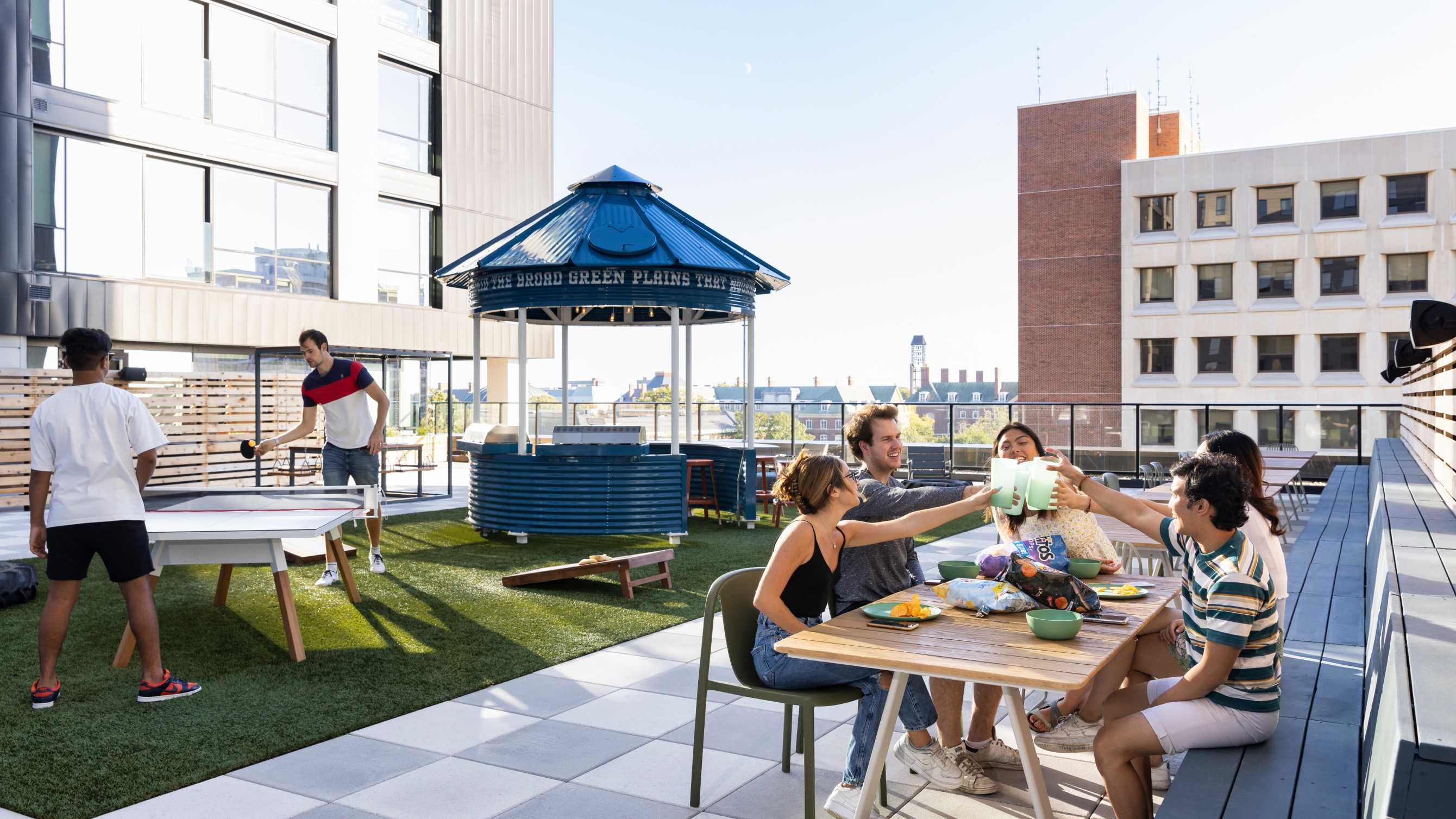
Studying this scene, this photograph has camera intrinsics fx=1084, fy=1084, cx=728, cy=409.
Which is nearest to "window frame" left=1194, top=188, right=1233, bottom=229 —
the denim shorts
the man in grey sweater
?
the denim shorts

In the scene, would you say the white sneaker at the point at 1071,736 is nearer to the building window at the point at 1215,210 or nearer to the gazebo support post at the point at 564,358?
the gazebo support post at the point at 564,358

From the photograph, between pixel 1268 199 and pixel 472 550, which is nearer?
pixel 472 550

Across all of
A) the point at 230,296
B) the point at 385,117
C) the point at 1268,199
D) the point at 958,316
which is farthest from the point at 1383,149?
the point at 958,316

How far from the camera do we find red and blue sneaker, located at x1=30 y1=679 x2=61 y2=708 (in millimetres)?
5074

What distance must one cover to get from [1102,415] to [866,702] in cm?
3755

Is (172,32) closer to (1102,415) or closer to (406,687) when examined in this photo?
(406,687)

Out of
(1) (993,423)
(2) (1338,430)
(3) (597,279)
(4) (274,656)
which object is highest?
(3) (597,279)

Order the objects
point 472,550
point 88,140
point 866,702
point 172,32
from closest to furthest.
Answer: point 866,702, point 472,550, point 88,140, point 172,32

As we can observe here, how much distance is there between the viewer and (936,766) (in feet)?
13.3

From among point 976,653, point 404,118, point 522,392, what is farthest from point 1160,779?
point 404,118

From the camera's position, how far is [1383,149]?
4125cm

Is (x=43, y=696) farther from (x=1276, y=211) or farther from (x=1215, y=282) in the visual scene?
(x=1276, y=211)

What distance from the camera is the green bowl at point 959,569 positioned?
432 cm

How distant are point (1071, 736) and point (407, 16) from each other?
2463 centimetres
